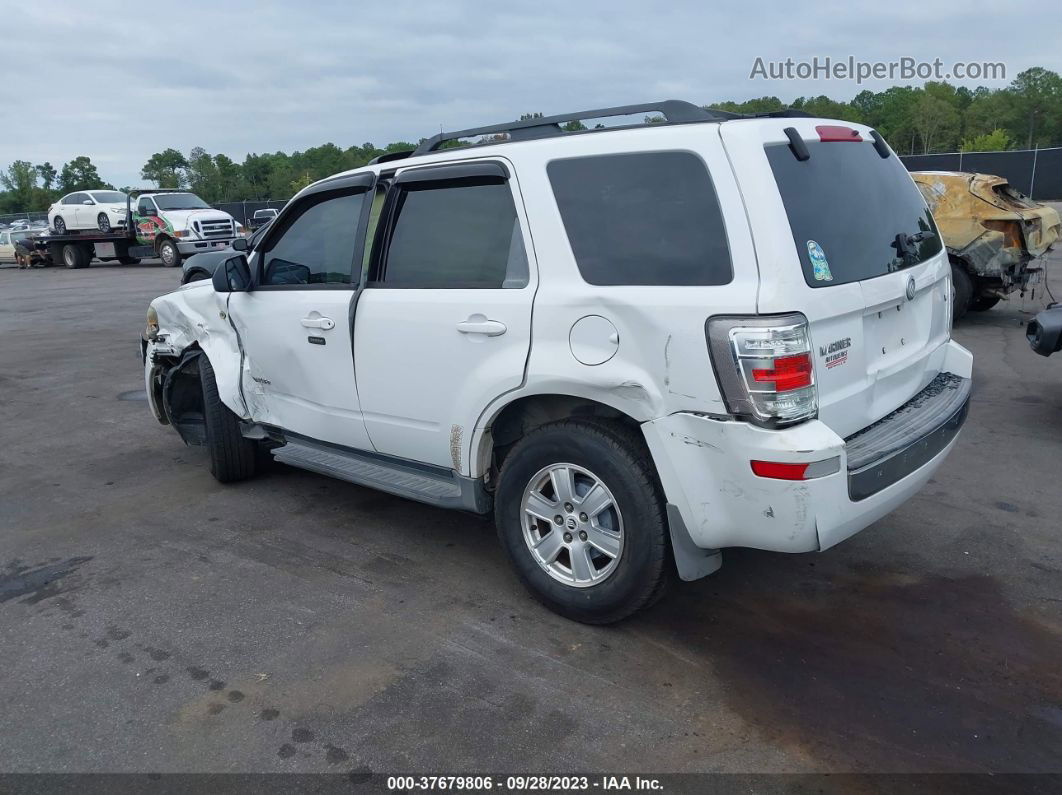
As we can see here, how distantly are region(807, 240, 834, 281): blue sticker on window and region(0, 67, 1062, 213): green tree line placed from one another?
65766mm

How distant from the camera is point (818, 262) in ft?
10.3

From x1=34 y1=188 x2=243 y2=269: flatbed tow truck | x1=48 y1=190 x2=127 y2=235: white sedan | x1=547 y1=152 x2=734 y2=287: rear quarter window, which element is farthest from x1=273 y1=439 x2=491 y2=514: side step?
x1=48 y1=190 x2=127 y2=235: white sedan

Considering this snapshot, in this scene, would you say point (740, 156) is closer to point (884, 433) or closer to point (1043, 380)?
point (884, 433)

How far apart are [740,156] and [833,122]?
0.74 meters

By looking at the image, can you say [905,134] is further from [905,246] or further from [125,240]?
[905,246]

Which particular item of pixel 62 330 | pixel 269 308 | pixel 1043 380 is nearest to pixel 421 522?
pixel 269 308

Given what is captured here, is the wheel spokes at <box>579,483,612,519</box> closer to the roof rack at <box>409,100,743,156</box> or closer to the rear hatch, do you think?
the rear hatch

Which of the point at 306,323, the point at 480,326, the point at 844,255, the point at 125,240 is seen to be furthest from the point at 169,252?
the point at 844,255

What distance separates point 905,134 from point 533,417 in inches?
3618

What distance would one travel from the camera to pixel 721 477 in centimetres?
310

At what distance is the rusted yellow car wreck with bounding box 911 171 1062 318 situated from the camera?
32.3 feet

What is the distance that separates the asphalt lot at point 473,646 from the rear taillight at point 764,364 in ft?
3.47

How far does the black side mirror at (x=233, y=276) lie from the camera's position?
4.98m

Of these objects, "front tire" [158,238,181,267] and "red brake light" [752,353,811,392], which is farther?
"front tire" [158,238,181,267]
